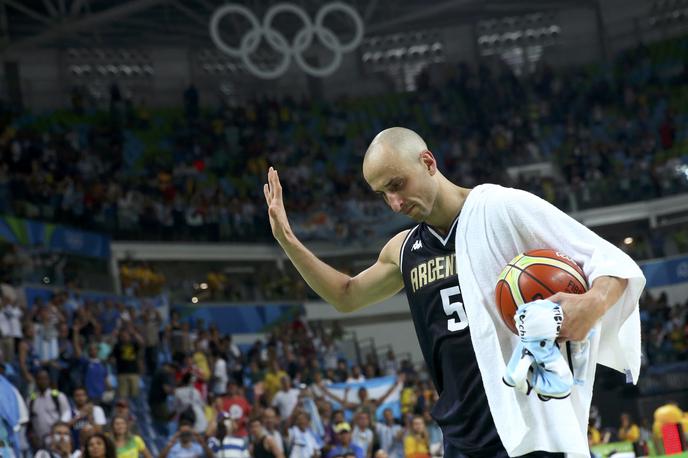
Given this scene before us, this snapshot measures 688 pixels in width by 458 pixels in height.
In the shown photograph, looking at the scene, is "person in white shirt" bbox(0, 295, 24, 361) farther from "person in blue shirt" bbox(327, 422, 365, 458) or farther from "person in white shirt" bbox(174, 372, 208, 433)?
"person in blue shirt" bbox(327, 422, 365, 458)

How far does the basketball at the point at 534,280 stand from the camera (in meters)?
3.04

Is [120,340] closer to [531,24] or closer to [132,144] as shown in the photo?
[132,144]

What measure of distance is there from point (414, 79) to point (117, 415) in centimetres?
2767

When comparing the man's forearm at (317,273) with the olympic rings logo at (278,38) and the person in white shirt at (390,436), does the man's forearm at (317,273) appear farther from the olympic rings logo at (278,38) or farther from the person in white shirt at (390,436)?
the olympic rings logo at (278,38)

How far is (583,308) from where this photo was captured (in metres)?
2.97

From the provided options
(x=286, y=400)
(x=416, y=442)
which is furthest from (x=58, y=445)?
(x=286, y=400)

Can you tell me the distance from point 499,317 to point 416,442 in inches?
482

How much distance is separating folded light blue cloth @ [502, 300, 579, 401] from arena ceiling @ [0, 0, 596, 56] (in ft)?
89.8

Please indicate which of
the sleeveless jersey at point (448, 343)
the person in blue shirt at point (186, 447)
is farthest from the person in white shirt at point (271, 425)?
the sleeveless jersey at point (448, 343)

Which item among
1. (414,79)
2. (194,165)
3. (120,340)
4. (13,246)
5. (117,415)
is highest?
(414,79)

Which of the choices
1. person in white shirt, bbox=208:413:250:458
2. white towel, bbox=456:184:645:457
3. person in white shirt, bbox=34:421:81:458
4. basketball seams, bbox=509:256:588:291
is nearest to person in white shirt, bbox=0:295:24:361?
person in white shirt, bbox=208:413:250:458

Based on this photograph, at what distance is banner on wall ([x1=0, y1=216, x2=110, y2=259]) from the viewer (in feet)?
68.0

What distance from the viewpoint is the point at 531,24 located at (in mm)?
37719

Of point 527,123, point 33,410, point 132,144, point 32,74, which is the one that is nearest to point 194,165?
point 132,144
